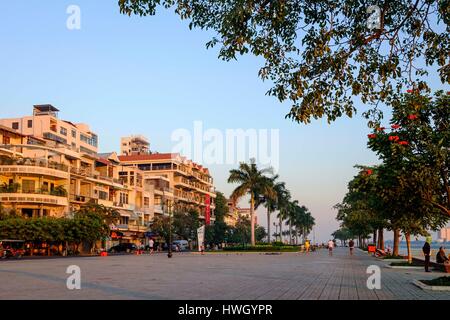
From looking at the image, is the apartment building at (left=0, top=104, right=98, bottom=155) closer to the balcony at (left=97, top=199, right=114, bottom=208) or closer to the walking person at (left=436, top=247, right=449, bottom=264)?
the balcony at (left=97, top=199, right=114, bottom=208)

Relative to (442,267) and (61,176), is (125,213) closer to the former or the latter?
(61,176)

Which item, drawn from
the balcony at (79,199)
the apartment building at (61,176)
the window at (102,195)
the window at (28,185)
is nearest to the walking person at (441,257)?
the apartment building at (61,176)

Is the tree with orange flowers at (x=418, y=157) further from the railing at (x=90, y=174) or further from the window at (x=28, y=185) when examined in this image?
the railing at (x=90, y=174)

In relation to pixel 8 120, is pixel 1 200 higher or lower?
lower

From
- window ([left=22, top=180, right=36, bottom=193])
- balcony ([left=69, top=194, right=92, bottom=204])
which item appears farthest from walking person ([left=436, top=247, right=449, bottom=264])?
balcony ([left=69, top=194, right=92, bottom=204])

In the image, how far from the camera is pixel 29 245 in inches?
2184

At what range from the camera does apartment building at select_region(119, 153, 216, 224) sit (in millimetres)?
98375

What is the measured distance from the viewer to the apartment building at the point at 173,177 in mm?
98375

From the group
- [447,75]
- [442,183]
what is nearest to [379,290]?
[442,183]

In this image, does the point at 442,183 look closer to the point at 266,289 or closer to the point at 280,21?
the point at 266,289

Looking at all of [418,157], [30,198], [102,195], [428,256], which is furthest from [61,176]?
[418,157]

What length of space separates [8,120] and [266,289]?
67059 mm

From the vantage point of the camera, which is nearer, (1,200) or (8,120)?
(1,200)

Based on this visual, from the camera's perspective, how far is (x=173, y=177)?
105875 millimetres
